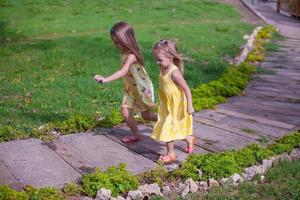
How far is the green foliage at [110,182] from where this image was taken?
411cm

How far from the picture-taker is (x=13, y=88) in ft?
25.8

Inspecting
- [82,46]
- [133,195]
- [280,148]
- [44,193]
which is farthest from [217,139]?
[82,46]

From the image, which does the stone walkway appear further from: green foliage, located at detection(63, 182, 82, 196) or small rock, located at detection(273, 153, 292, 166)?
small rock, located at detection(273, 153, 292, 166)

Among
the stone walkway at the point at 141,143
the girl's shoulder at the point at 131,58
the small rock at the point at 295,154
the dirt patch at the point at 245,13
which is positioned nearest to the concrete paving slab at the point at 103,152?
the stone walkway at the point at 141,143

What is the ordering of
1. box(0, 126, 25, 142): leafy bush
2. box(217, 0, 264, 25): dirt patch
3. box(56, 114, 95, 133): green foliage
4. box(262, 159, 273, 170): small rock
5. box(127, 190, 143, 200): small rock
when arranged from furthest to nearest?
box(217, 0, 264, 25): dirt patch, box(56, 114, 95, 133): green foliage, box(0, 126, 25, 142): leafy bush, box(262, 159, 273, 170): small rock, box(127, 190, 143, 200): small rock

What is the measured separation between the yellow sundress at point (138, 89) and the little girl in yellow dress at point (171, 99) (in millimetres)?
369

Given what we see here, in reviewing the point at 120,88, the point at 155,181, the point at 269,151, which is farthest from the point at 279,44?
the point at 155,181

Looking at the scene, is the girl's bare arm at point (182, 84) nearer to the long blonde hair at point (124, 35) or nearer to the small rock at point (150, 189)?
the long blonde hair at point (124, 35)

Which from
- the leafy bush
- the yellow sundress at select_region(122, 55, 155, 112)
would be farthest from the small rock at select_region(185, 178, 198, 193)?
the leafy bush

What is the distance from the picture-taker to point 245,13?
20.0 m

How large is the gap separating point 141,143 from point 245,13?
15.6 meters

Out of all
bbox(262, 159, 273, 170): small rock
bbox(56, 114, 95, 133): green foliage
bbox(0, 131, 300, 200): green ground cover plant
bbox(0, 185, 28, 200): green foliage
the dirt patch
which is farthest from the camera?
the dirt patch

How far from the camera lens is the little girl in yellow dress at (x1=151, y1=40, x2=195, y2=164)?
4.77 m

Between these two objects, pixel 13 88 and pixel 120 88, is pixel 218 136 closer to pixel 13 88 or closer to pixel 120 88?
pixel 120 88
